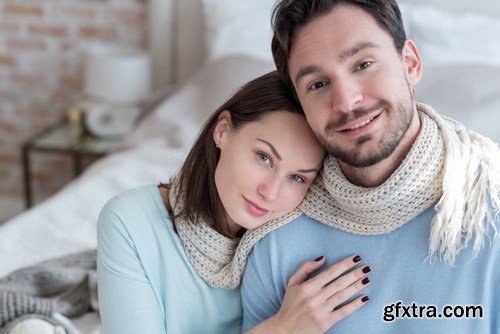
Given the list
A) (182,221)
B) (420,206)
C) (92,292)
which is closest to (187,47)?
(92,292)

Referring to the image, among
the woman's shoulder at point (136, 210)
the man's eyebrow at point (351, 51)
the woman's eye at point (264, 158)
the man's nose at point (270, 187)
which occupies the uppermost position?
the man's eyebrow at point (351, 51)

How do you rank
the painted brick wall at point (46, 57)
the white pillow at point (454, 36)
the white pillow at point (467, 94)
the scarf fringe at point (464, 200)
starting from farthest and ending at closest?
the painted brick wall at point (46, 57)
the white pillow at point (454, 36)
the white pillow at point (467, 94)
the scarf fringe at point (464, 200)

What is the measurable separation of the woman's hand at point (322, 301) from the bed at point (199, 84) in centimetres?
61

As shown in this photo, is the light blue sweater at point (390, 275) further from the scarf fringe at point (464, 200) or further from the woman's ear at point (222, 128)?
the woman's ear at point (222, 128)

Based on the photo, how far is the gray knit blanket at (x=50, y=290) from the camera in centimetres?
173

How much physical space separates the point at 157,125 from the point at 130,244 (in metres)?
1.49

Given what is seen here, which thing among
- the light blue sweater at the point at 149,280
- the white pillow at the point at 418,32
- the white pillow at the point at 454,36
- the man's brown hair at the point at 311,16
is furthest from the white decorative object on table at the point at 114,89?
the man's brown hair at the point at 311,16

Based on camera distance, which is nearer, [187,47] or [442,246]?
[442,246]

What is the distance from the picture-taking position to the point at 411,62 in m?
1.45

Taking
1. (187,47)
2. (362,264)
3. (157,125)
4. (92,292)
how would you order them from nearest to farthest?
(362,264), (92,292), (157,125), (187,47)

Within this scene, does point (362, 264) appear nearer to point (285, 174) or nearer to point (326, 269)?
point (326, 269)

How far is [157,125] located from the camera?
2941 millimetres

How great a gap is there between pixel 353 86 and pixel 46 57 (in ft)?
8.81

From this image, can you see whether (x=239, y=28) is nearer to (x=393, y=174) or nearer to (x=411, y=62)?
(x=411, y=62)
